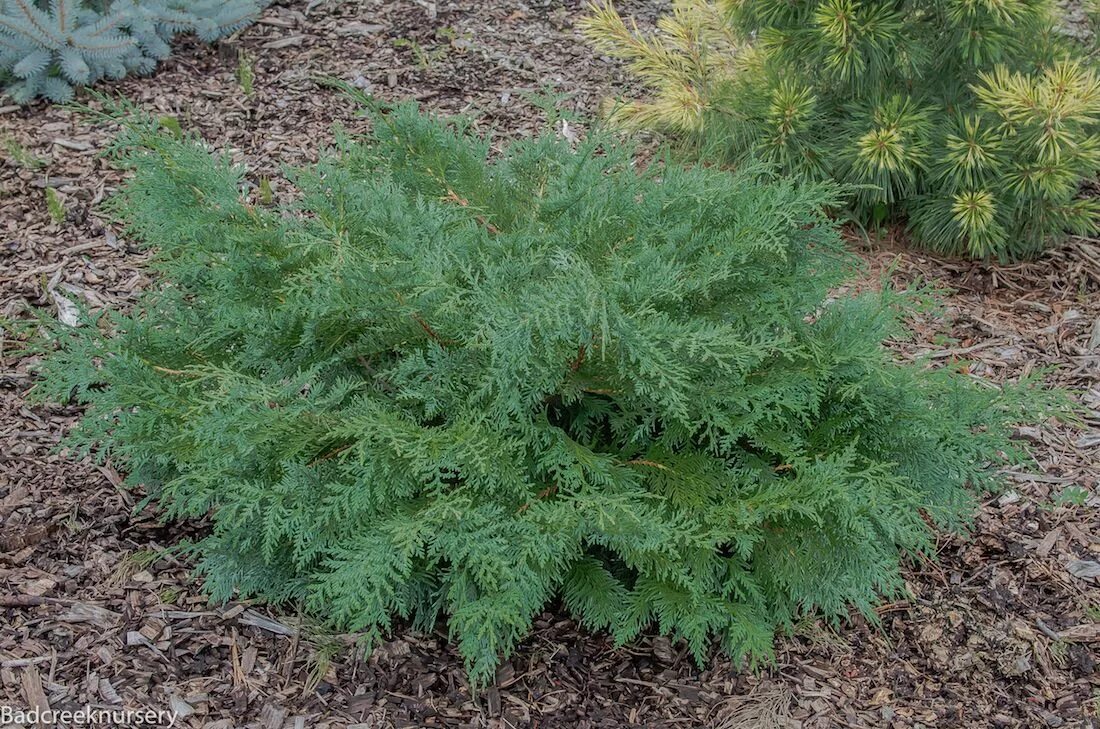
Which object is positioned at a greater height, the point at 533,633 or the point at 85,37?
the point at 85,37

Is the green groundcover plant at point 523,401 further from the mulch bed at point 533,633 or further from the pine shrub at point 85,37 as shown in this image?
the pine shrub at point 85,37

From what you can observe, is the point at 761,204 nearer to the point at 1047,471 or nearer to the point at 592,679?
the point at 592,679

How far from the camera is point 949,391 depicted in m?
2.46

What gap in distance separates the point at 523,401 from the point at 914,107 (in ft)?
7.85

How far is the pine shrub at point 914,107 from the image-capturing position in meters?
3.59

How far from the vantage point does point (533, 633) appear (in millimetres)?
2527

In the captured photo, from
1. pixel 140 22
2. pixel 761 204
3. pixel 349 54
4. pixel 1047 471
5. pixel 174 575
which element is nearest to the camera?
pixel 761 204

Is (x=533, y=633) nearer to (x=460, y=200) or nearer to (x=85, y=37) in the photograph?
(x=460, y=200)

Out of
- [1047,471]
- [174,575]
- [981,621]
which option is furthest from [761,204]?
[174,575]

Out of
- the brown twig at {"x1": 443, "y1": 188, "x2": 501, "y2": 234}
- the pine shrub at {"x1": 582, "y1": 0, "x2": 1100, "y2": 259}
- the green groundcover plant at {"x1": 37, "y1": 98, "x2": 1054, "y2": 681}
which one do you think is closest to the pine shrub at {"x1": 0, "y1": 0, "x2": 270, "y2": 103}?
the pine shrub at {"x1": 582, "y1": 0, "x2": 1100, "y2": 259}

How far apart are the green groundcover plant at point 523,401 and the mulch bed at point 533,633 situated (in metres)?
0.12

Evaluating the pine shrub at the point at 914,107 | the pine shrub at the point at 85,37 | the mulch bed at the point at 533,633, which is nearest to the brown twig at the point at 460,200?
the mulch bed at the point at 533,633

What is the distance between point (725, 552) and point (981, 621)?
2.54 feet

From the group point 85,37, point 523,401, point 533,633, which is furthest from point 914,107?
point 85,37
